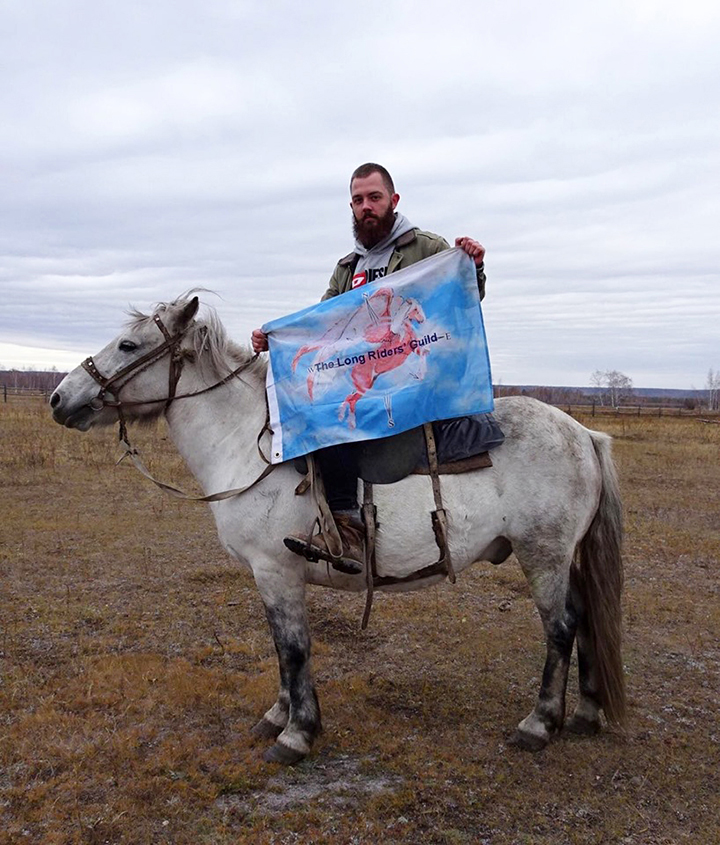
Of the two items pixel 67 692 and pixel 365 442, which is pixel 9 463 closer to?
pixel 67 692

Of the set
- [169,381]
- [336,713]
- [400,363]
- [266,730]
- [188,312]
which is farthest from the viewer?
[336,713]

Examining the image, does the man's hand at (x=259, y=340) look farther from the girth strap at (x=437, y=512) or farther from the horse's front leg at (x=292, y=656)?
the horse's front leg at (x=292, y=656)

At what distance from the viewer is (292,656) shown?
155 inches

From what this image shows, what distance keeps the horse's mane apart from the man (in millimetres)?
225

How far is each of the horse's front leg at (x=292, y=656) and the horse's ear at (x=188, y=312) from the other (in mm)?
1654

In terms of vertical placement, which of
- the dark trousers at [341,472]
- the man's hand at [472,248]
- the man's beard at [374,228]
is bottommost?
the dark trousers at [341,472]

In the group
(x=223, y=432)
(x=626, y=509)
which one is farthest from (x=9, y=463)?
(x=626, y=509)

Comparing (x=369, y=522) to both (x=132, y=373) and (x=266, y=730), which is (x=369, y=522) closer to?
(x=266, y=730)

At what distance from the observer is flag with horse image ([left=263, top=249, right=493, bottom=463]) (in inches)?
146

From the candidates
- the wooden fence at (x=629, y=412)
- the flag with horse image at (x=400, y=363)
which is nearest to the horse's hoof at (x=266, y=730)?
the flag with horse image at (x=400, y=363)

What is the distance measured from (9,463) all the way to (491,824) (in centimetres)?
1283

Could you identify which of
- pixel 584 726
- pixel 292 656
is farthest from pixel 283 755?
pixel 584 726

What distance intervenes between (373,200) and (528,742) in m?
3.55

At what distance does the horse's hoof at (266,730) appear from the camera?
13.8 ft
